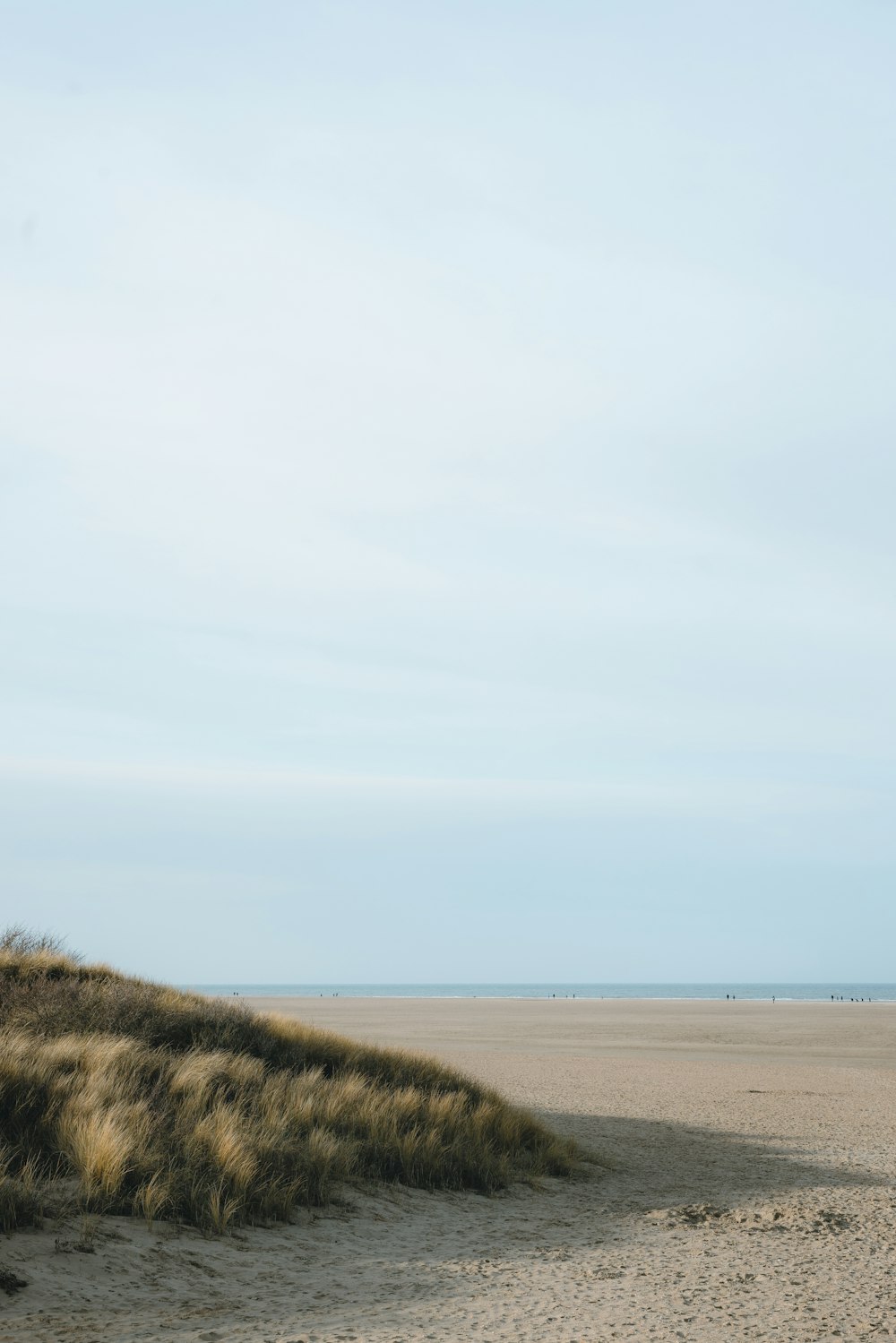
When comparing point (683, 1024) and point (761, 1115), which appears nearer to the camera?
point (761, 1115)

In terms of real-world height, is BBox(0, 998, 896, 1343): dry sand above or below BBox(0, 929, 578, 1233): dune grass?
below

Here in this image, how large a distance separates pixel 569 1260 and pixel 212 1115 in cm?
359

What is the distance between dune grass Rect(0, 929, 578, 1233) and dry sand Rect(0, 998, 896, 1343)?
43cm

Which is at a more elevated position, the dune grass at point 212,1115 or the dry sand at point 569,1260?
the dune grass at point 212,1115

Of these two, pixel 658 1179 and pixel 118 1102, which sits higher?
pixel 118 1102

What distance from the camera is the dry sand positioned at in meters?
6.88

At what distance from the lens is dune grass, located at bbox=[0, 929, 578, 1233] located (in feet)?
29.0

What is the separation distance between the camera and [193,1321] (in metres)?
6.73

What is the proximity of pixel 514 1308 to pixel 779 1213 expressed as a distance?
421 cm

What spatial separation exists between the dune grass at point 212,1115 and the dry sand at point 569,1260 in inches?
16.8

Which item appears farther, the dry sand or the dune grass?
the dune grass

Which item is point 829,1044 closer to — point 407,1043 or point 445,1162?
point 407,1043

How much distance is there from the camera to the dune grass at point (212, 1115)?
8844mm

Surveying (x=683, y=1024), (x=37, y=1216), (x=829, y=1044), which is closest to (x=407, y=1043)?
(x=829, y=1044)
